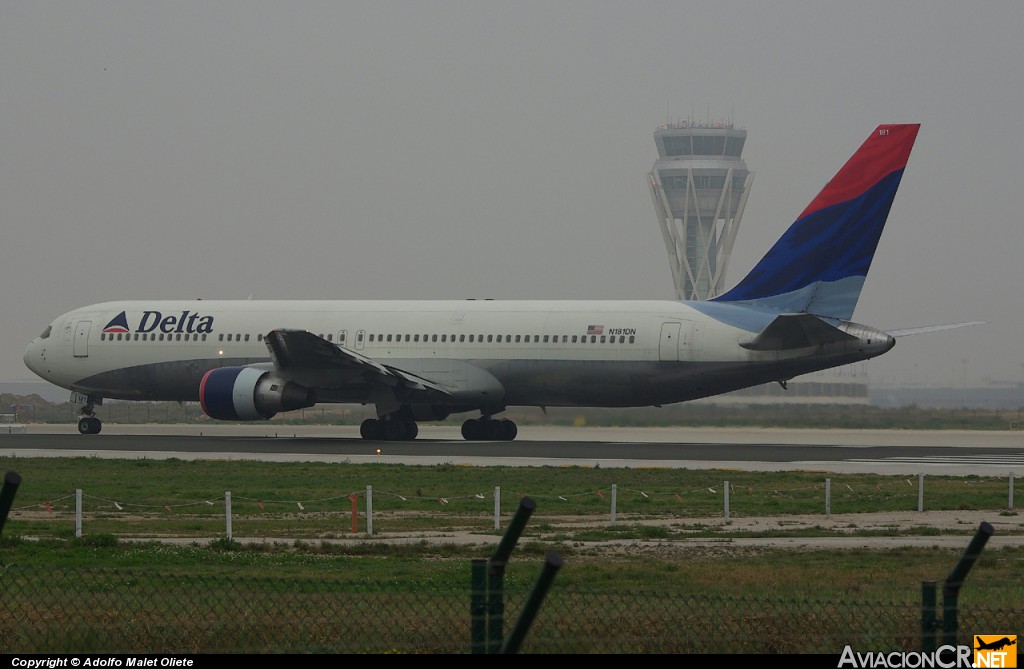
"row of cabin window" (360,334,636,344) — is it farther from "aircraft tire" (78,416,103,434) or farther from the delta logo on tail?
"aircraft tire" (78,416,103,434)

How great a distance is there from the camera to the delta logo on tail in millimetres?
51625

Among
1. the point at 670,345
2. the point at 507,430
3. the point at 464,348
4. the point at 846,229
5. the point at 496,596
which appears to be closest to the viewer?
the point at 496,596

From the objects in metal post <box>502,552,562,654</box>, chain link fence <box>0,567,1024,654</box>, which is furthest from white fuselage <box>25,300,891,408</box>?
metal post <box>502,552,562,654</box>

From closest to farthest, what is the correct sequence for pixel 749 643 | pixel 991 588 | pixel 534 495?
pixel 749 643, pixel 991 588, pixel 534 495

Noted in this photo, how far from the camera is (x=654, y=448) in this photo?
4462 cm

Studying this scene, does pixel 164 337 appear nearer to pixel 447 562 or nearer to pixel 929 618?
pixel 447 562

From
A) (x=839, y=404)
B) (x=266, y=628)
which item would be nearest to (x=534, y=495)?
(x=266, y=628)

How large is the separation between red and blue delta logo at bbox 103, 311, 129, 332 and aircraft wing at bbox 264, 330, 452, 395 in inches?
327

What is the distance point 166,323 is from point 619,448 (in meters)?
18.2

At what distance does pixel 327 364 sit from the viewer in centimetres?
4681

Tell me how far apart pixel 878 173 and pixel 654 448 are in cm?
1113

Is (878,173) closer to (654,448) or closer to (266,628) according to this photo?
(654,448)

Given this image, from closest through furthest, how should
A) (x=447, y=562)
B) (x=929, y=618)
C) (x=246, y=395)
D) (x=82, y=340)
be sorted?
(x=929, y=618)
(x=447, y=562)
(x=246, y=395)
(x=82, y=340)

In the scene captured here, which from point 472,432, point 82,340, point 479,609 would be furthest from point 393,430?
point 479,609
